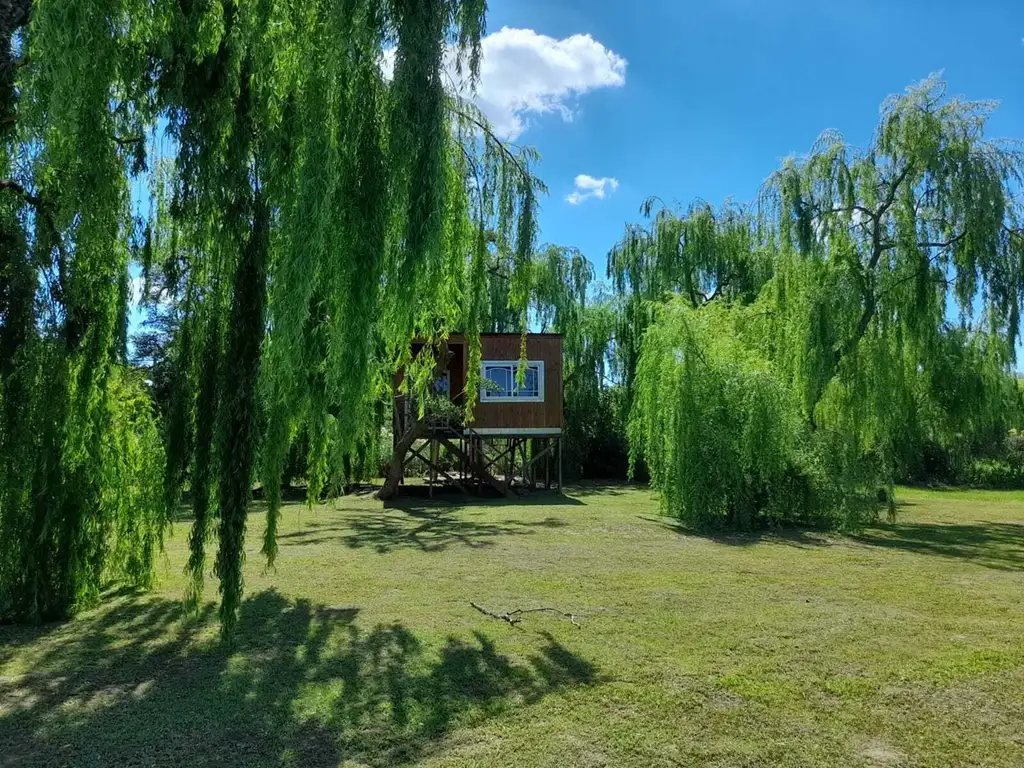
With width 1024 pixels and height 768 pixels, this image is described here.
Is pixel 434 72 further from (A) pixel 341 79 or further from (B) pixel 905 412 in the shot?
(B) pixel 905 412

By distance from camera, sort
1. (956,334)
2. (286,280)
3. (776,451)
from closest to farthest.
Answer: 1. (286,280)
2. (776,451)
3. (956,334)

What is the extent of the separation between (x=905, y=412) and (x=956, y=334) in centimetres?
623

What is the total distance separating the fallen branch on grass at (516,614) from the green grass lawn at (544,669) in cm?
10

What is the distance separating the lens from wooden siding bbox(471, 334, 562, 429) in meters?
18.8

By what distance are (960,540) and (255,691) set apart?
35.3 ft

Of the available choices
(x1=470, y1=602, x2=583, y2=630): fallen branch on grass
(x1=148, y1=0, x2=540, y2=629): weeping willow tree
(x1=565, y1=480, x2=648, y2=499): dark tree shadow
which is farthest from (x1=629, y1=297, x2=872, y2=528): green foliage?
(x1=148, y1=0, x2=540, y2=629): weeping willow tree

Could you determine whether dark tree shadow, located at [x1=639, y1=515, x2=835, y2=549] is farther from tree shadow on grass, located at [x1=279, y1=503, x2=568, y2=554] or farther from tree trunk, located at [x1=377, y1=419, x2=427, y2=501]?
tree trunk, located at [x1=377, y1=419, x2=427, y2=501]

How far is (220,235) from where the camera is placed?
15.0 ft

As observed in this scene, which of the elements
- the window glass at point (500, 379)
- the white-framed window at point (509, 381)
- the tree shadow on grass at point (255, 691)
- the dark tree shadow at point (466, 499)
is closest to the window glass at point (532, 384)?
the white-framed window at point (509, 381)

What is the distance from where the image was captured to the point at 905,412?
13773mm

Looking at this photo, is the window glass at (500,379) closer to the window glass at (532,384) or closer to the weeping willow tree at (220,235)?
the window glass at (532,384)

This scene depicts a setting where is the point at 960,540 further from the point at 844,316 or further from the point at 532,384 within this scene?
the point at 532,384

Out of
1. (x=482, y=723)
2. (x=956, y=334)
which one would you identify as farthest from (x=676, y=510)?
(x=956, y=334)

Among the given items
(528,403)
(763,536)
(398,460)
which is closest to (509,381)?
(528,403)
